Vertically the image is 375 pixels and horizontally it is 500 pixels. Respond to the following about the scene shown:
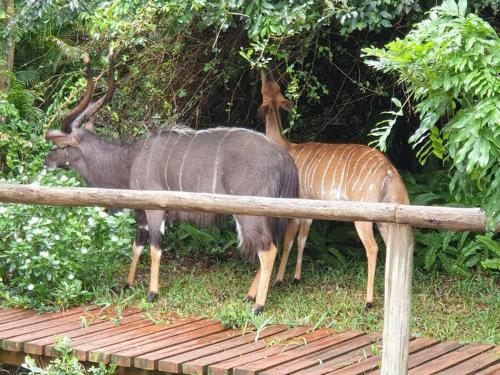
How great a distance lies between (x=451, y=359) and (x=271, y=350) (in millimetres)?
1060

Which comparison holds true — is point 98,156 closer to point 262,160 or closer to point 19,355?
point 262,160

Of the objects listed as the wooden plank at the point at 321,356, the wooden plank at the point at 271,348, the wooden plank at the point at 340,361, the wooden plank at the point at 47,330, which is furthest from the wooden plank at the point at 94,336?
the wooden plank at the point at 340,361

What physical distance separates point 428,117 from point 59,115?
16.3 feet

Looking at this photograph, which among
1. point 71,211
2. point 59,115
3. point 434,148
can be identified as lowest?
point 71,211

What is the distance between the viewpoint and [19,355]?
6.00 metres

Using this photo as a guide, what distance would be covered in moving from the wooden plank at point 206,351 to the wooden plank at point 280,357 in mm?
197

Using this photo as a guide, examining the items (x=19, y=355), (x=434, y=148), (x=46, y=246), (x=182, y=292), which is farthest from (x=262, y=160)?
(x=434, y=148)

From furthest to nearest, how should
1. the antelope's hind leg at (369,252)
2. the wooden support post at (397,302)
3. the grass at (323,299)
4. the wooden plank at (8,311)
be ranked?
the antelope's hind leg at (369,252)
the wooden plank at (8,311)
the grass at (323,299)
the wooden support post at (397,302)

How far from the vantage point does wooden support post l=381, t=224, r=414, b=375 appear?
187 inches

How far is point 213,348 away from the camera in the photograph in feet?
18.8

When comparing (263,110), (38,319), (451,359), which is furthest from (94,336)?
(263,110)

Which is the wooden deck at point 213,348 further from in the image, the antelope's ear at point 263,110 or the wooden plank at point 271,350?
the antelope's ear at point 263,110

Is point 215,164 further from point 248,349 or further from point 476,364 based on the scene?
point 476,364

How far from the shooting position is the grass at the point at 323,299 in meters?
6.36
